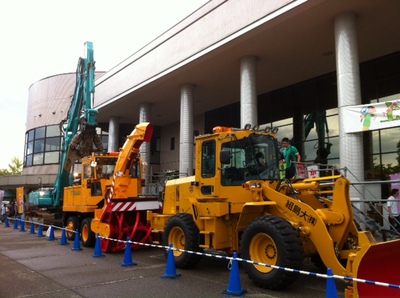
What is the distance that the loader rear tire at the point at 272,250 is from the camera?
614 centimetres

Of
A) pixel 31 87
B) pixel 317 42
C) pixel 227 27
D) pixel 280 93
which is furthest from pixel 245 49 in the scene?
pixel 31 87

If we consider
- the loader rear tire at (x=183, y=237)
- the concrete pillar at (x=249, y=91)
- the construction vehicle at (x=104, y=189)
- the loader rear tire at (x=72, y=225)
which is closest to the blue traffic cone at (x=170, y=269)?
the loader rear tire at (x=183, y=237)

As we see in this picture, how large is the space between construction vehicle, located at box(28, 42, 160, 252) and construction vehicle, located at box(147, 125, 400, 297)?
1.91m

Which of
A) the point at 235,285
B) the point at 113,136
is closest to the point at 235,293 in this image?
the point at 235,285

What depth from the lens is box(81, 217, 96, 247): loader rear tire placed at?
12.4 m

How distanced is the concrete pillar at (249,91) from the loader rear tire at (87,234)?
7.49 metres

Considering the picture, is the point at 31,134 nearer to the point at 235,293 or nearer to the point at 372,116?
the point at 372,116

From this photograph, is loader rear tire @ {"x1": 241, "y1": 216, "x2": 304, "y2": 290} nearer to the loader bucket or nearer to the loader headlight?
the loader headlight

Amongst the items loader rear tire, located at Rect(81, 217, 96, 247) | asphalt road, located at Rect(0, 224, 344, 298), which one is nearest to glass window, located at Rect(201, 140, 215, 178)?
asphalt road, located at Rect(0, 224, 344, 298)

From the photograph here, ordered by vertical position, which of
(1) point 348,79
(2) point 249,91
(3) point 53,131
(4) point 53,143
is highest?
(3) point 53,131

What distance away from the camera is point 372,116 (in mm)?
11023

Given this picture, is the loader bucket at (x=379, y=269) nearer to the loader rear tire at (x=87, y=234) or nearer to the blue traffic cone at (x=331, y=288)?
the blue traffic cone at (x=331, y=288)

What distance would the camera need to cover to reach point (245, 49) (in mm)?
15688

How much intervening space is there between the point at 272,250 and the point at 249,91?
10397 mm
